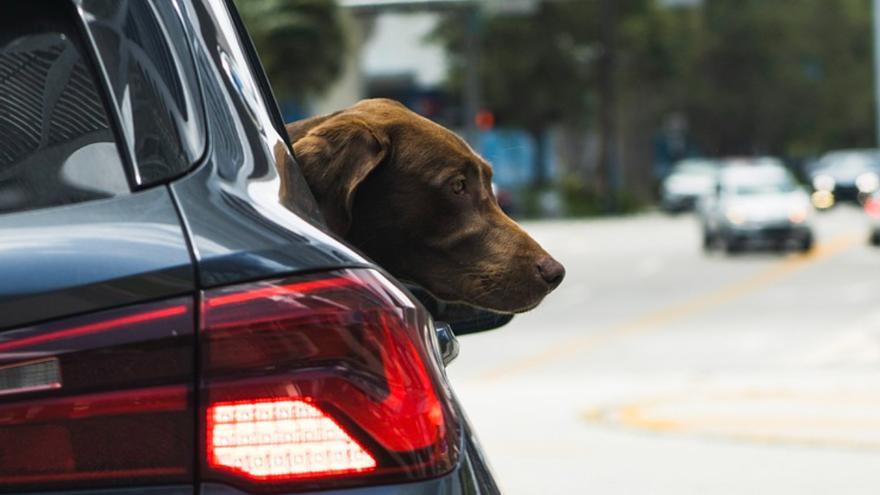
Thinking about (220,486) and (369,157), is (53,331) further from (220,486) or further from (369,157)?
(369,157)

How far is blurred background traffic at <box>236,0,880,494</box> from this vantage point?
38.7 ft

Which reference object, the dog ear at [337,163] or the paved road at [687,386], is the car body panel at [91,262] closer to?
the dog ear at [337,163]

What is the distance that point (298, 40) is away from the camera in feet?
150

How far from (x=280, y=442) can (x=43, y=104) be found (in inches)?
23.3

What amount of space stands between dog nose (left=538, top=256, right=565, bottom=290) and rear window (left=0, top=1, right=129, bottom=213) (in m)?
1.11

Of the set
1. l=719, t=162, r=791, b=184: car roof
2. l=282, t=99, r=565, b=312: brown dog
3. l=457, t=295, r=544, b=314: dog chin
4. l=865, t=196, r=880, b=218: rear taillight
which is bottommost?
l=719, t=162, r=791, b=184: car roof

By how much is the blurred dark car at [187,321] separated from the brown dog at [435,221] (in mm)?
839

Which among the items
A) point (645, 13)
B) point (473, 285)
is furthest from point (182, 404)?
point (645, 13)

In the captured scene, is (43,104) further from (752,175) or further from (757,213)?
(752,175)

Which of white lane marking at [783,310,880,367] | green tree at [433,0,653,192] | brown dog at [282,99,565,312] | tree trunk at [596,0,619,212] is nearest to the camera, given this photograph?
brown dog at [282,99,565,312]

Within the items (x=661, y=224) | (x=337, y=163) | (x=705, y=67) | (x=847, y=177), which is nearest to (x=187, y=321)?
→ (x=337, y=163)

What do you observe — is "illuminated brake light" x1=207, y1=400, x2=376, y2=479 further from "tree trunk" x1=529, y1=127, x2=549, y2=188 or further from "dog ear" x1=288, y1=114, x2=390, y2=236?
"tree trunk" x1=529, y1=127, x2=549, y2=188

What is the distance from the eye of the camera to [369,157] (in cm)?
321

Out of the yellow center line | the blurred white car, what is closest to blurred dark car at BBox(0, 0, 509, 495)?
the yellow center line
